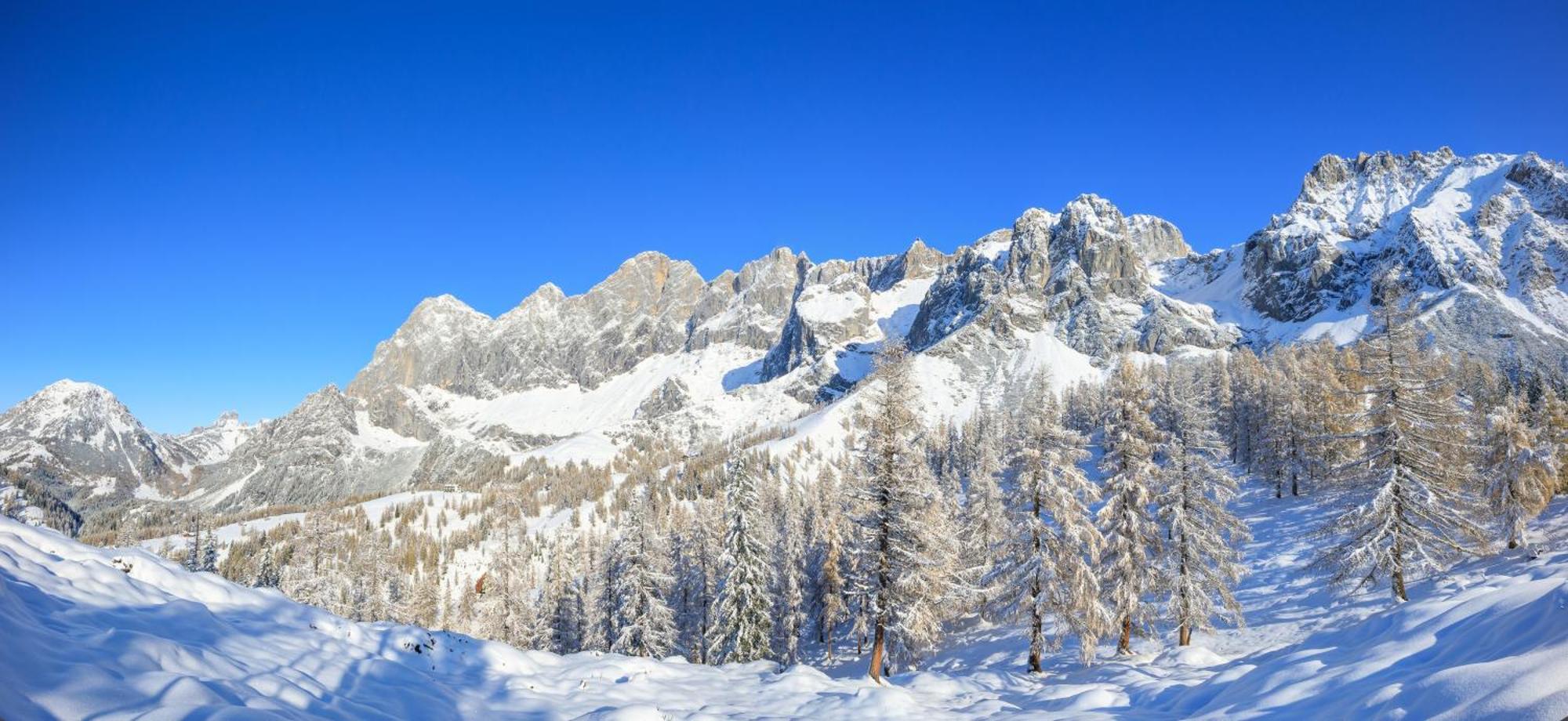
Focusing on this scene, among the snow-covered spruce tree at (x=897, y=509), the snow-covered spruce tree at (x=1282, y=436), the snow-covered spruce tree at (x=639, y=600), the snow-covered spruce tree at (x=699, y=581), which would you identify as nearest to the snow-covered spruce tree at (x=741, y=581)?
the snow-covered spruce tree at (x=639, y=600)

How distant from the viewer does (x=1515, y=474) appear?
25.7 metres

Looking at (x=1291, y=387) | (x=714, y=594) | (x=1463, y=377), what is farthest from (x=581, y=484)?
(x=1463, y=377)

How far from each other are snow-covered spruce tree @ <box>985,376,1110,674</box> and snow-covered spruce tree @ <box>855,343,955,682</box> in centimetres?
419

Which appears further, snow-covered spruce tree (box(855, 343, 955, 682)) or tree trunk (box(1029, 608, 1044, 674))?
tree trunk (box(1029, 608, 1044, 674))

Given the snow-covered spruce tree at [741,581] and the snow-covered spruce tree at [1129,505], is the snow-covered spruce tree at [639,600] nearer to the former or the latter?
the snow-covered spruce tree at [741,581]

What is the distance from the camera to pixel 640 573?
34.3 meters

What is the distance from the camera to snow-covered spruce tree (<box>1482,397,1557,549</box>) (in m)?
25.5

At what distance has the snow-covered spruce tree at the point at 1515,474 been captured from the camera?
25531mm

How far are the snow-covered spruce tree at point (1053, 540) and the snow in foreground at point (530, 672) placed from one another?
3759 millimetres

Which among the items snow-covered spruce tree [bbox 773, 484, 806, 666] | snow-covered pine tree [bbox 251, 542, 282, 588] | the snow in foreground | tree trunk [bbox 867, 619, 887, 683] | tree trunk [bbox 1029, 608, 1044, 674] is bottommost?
snow-covered spruce tree [bbox 773, 484, 806, 666]

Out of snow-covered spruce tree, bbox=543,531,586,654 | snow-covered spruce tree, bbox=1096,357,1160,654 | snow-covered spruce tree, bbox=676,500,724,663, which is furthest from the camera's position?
snow-covered spruce tree, bbox=543,531,586,654

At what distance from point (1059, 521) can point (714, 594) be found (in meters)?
24.9

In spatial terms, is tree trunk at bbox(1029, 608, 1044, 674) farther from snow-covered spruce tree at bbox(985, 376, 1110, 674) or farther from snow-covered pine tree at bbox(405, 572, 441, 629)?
snow-covered pine tree at bbox(405, 572, 441, 629)

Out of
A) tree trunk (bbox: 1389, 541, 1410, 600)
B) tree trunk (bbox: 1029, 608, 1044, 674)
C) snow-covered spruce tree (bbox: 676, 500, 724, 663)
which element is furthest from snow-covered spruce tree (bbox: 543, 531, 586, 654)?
tree trunk (bbox: 1389, 541, 1410, 600)
